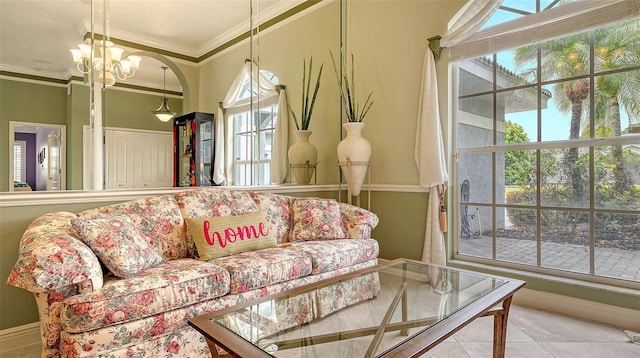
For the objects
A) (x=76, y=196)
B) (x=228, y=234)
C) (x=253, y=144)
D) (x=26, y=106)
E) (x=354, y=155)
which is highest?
(x=26, y=106)

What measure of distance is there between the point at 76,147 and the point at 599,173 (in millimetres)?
3517

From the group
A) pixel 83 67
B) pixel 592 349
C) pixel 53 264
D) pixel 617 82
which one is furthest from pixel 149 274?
pixel 617 82

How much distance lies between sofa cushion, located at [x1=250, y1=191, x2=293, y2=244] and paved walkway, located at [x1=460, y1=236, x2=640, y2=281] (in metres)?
1.56

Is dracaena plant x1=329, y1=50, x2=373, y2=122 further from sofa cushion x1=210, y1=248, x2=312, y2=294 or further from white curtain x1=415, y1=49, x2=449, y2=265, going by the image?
sofa cushion x1=210, y1=248, x2=312, y2=294

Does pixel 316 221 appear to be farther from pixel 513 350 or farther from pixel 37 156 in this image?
pixel 37 156

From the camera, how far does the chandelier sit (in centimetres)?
233

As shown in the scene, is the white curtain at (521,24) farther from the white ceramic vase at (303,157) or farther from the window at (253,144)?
the window at (253,144)

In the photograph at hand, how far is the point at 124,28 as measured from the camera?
2506 millimetres

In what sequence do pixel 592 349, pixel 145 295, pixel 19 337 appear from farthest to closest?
pixel 19 337 → pixel 592 349 → pixel 145 295

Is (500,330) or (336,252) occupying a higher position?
(336,252)

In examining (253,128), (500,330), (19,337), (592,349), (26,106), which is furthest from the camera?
(253,128)

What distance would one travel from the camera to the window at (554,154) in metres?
2.29

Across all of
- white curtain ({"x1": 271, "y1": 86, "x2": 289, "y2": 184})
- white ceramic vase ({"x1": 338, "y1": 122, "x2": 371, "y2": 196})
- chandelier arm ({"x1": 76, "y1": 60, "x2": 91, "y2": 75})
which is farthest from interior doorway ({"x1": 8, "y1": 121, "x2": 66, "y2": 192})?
white ceramic vase ({"x1": 338, "y1": 122, "x2": 371, "y2": 196})

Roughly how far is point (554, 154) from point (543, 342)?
134 centimetres
